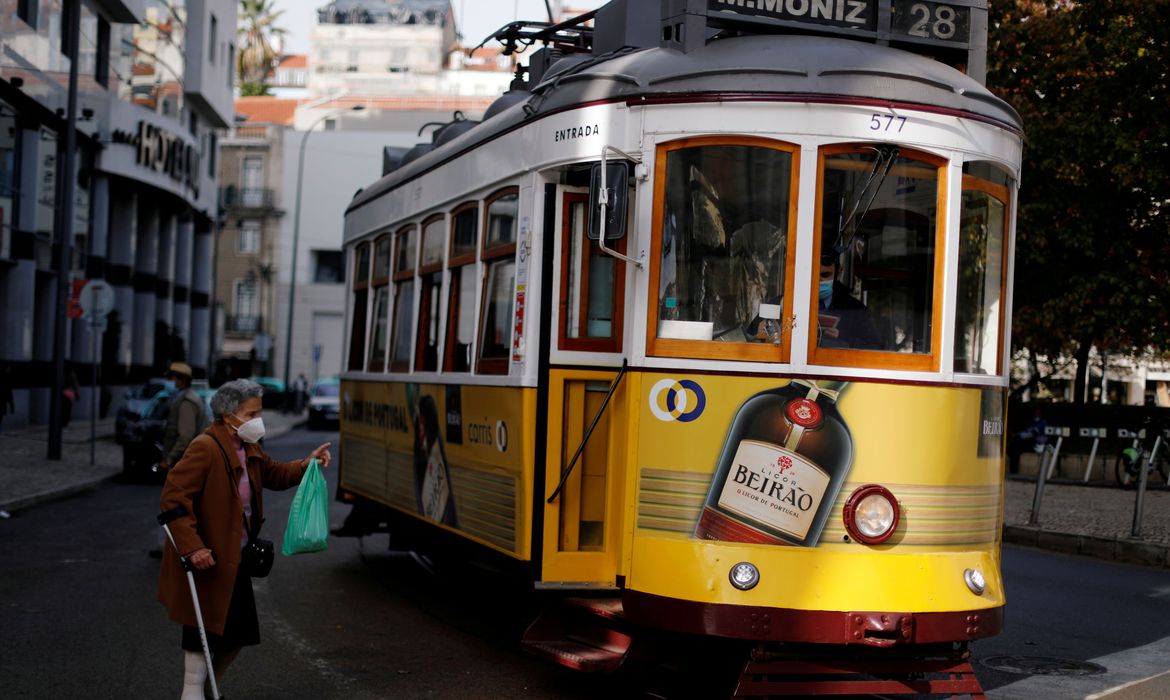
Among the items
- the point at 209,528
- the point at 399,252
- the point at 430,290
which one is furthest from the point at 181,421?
the point at 209,528

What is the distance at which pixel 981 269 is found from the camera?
7.03m

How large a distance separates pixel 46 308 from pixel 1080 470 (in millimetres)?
22704

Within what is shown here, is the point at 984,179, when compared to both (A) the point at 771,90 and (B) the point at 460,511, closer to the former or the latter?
(A) the point at 771,90

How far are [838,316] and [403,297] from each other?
459 cm

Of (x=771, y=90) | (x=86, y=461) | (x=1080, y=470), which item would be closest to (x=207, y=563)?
(x=771, y=90)

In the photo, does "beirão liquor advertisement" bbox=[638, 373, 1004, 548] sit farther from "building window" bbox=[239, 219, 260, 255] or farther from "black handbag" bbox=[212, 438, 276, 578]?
"building window" bbox=[239, 219, 260, 255]

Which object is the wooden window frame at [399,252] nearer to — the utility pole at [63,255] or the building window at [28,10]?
the utility pole at [63,255]

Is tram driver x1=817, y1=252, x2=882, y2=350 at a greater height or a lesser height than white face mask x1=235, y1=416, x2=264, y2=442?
greater

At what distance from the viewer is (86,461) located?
941 inches

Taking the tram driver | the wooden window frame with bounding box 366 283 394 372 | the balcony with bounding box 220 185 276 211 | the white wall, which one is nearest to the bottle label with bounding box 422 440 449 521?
the wooden window frame with bounding box 366 283 394 372

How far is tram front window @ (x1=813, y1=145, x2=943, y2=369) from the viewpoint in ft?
22.1

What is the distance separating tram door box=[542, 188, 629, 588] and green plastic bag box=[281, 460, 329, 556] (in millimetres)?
1138

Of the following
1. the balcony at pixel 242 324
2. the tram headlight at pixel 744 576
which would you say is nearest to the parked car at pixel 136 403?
the tram headlight at pixel 744 576

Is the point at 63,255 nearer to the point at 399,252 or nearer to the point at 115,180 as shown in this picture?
the point at 399,252
